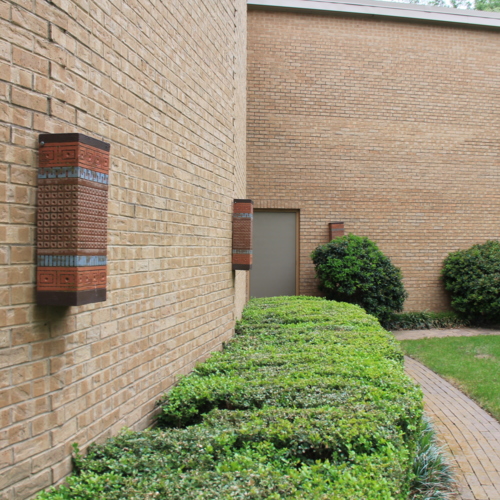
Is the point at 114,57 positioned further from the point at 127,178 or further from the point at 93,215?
the point at 93,215

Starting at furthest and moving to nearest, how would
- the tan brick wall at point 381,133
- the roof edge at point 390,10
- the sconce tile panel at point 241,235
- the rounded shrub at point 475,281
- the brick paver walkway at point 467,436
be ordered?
the tan brick wall at point 381,133 < the roof edge at point 390,10 < the rounded shrub at point 475,281 < the sconce tile panel at point 241,235 < the brick paver walkway at point 467,436

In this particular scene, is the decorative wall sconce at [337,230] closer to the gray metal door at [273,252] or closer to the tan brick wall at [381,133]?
the tan brick wall at [381,133]

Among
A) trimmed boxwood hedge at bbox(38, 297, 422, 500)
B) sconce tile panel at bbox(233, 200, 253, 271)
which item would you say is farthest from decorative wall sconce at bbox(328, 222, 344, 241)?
trimmed boxwood hedge at bbox(38, 297, 422, 500)

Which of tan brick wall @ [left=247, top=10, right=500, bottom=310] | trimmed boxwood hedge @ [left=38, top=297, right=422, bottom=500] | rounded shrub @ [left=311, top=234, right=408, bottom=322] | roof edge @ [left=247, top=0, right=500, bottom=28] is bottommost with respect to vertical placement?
trimmed boxwood hedge @ [left=38, top=297, right=422, bottom=500]

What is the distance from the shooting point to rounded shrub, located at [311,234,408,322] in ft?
35.6

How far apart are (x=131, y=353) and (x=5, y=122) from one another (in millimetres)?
1763

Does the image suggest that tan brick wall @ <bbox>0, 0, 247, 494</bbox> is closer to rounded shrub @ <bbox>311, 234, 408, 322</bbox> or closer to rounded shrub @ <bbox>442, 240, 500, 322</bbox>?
rounded shrub @ <bbox>311, 234, 408, 322</bbox>

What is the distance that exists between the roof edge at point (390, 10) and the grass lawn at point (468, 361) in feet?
25.5

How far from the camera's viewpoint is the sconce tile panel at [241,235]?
6.53m

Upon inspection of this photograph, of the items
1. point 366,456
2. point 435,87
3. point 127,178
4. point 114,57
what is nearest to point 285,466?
point 366,456

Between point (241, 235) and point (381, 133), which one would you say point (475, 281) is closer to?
point (381, 133)

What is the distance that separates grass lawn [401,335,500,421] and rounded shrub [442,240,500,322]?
3.61ft

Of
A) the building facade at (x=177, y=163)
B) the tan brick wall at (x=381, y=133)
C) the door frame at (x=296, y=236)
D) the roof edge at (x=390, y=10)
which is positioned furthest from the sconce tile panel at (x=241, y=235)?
the roof edge at (x=390, y=10)

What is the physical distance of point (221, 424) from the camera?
3.23 m
